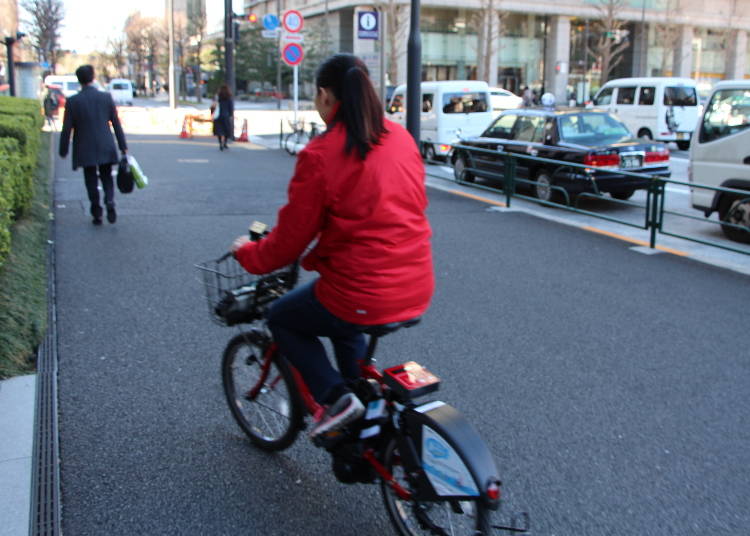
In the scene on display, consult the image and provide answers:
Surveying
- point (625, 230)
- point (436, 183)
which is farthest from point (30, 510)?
point (436, 183)

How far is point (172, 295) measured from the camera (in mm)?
6340

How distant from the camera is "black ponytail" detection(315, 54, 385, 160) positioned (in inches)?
102

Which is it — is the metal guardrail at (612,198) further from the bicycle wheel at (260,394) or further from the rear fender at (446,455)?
the rear fender at (446,455)

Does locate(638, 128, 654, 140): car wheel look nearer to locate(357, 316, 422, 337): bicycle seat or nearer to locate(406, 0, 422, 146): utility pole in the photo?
locate(406, 0, 422, 146): utility pole

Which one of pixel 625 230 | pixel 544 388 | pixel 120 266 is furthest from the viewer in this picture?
pixel 625 230

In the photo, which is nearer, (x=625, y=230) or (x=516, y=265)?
(x=516, y=265)

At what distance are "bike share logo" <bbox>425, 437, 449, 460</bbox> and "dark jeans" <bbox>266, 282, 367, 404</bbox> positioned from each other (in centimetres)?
52

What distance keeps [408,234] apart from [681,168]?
1590cm

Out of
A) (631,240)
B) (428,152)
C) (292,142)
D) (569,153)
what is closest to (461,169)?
(569,153)

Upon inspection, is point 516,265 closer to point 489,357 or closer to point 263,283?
point 489,357

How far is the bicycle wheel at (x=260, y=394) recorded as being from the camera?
337cm

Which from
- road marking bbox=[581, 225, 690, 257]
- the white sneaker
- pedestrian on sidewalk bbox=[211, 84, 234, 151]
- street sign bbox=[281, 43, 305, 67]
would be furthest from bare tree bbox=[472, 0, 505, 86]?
the white sneaker

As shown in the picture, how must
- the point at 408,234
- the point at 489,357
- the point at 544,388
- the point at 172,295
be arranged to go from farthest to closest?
the point at 172,295 < the point at 489,357 < the point at 544,388 < the point at 408,234

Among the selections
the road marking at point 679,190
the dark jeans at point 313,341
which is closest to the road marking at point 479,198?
the road marking at point 679,190
